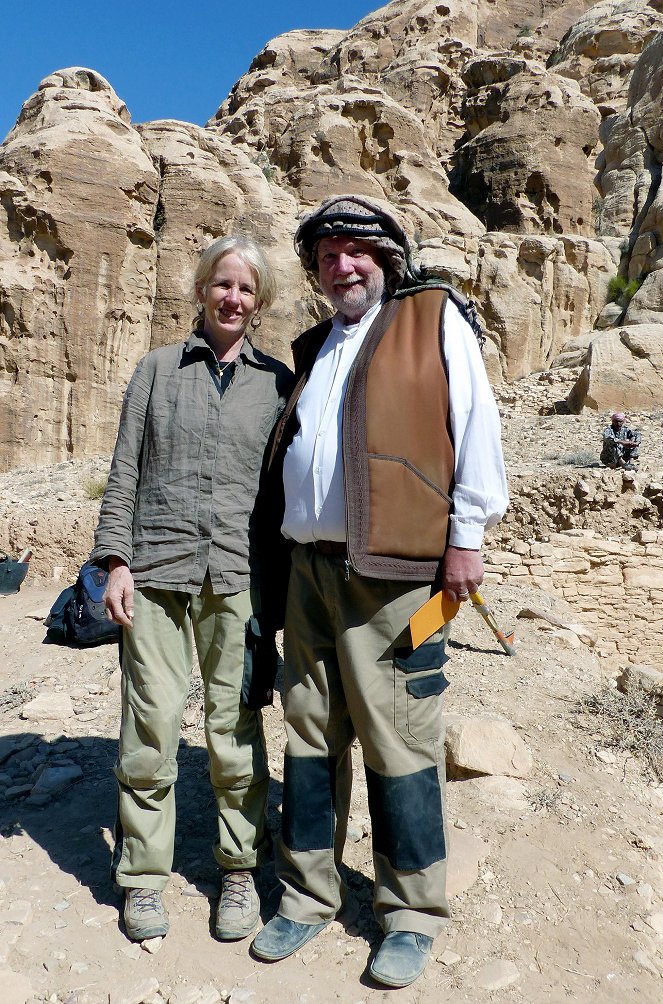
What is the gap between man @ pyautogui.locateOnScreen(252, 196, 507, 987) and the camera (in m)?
1.89

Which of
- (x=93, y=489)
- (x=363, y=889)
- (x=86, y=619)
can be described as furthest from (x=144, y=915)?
(x=93, y=489)

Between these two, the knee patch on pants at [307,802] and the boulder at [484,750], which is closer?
the knee patch on pants at [307,802]

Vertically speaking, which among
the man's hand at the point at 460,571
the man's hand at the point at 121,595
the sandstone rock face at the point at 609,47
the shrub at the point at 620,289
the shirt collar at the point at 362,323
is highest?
the sandstone rock face at the point at 609,47

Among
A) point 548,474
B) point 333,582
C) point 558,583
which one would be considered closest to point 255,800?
point 333,582

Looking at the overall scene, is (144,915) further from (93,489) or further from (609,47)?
(609,47)


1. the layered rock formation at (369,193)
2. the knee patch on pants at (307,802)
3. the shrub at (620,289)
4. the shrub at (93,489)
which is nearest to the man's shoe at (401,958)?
the knee patch on pants at (307,802)

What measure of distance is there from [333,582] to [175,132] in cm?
1665

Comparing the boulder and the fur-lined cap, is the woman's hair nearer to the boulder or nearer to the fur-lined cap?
the fur-lined cap

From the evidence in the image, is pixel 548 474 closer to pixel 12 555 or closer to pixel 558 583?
pixel 558 583

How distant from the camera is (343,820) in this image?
2.20 metres

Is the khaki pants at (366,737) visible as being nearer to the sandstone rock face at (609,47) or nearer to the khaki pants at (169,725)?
the khaki pants at (169,725)

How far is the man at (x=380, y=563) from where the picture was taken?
1.89m

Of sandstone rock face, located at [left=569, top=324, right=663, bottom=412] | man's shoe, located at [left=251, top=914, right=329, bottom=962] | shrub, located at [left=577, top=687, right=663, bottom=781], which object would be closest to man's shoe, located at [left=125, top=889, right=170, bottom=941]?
man's shoe, located at [left=251, top=914, right=329, bottom=962]

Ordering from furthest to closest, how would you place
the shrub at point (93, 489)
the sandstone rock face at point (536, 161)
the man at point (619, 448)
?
1. the sandstone rock face at point (536, 161)
2. the shrub at point (93, 489)
3. the man at point (619, 448)
